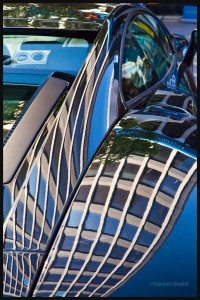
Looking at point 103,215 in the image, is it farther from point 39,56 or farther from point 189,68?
point 189,68

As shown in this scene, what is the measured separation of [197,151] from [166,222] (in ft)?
1.31

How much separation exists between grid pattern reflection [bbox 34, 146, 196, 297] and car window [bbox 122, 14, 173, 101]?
0.66m

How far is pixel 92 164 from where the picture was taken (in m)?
1.93

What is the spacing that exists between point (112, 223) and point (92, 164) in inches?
12.8

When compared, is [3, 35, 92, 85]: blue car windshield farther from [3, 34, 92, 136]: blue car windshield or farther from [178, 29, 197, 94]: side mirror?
[178, 29, 197, 94]: side mirror

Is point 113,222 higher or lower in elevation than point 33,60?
lower

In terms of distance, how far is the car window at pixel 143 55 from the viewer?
2.57 meters

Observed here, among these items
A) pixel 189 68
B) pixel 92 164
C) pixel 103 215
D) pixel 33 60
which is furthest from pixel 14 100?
pixel 189 68

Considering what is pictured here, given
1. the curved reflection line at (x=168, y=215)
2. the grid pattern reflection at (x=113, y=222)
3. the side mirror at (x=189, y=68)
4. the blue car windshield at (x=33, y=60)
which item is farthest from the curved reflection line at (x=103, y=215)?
the side mirror at (x=189, y=68)

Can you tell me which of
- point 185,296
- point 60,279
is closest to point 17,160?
point 60,279

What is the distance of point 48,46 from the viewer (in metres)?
2.54

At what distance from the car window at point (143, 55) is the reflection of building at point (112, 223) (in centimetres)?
66

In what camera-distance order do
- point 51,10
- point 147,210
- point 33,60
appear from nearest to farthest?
point 147,210, point 33,60, point 51,10

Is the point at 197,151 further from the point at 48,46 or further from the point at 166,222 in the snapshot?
the point at 48,46
